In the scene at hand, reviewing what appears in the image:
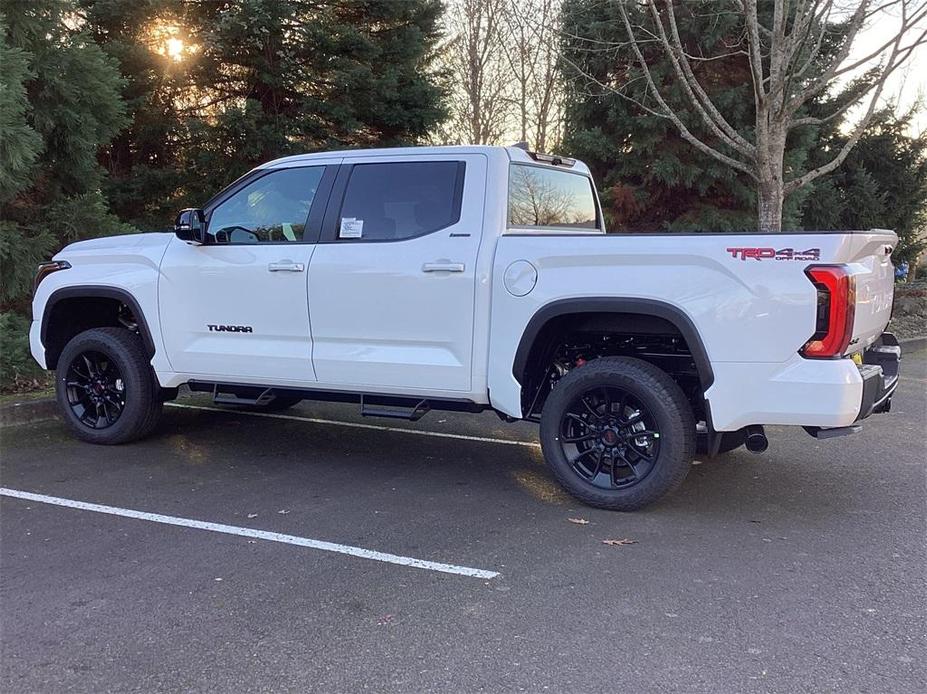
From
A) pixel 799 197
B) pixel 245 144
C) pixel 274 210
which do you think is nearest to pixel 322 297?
pixel 274 210

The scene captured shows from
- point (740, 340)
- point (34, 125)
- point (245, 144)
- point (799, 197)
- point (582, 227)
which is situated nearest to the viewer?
point (740, 340)

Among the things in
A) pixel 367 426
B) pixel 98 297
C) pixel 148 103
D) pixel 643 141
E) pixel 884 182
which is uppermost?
pixel 148 103

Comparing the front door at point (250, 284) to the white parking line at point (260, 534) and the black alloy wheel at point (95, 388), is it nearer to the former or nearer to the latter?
the black alloy wheel at point (95, 388)

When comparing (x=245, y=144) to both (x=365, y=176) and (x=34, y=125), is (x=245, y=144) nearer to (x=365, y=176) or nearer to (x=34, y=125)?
(x=34, y=125)

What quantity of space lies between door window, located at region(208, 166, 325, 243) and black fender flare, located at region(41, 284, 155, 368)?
2.68 ft

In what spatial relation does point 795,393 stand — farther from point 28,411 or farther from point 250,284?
point 28,411

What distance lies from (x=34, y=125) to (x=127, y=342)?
3.61 m

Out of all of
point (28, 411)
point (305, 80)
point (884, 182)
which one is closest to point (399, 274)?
point (28, 411)

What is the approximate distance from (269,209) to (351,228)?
0.71m

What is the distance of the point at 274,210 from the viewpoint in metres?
5.42

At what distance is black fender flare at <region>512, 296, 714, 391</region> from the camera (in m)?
4.18

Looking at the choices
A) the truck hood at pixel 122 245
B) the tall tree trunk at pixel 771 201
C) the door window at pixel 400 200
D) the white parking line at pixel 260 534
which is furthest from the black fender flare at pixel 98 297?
the tall tree trunk at pixel 771 201

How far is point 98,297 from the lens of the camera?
6.01m

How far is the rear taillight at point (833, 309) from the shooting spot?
12.6 ft
